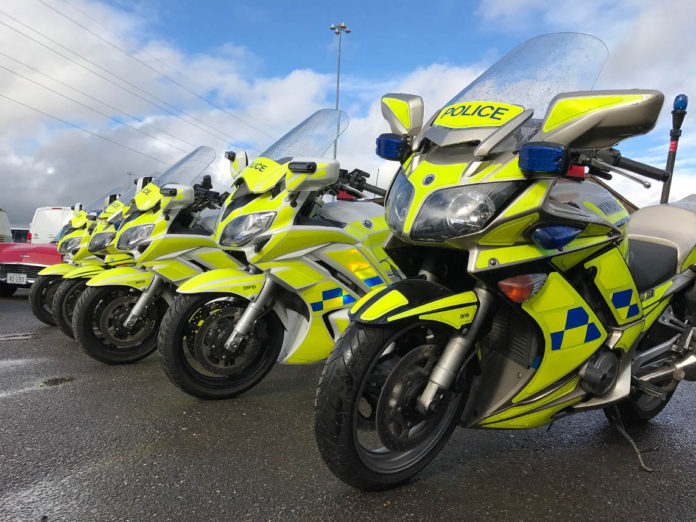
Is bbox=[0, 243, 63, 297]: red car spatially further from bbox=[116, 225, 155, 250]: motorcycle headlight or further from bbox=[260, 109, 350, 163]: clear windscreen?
bbox=[260, 109, 350, 163]: clear windscreen

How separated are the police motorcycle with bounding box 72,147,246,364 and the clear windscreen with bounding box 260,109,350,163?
0.90m

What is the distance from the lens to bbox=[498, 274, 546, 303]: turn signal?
1.79 m

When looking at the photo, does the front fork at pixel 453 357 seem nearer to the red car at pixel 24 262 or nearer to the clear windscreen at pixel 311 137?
the clear windscreen at pixel 311 137

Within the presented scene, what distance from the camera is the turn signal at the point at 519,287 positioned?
179 centimetres

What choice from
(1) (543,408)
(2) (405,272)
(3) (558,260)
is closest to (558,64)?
(3) (558,260)

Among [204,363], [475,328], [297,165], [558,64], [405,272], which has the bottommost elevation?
[204,363]

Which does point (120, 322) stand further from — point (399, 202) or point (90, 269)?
point (399, 202)

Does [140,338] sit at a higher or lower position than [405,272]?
lower

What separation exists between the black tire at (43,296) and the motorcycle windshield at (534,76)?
573cm

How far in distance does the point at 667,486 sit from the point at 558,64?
1.94 m

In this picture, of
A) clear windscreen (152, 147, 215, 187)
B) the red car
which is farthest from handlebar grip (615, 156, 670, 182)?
the red car

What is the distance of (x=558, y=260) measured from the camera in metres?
1.93

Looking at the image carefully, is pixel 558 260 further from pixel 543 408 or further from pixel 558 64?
pixel 558 64

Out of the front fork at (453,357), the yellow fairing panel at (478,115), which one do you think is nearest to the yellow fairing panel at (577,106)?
the yellow fairing panel at (478,115)
